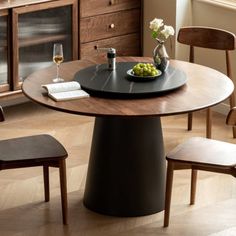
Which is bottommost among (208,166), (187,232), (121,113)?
(187,232)

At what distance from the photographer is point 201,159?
4086mm

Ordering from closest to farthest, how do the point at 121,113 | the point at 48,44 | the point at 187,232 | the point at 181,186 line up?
the point at 121,113 < the point at 187,232 < the point at 181,186 < the point at 48,44

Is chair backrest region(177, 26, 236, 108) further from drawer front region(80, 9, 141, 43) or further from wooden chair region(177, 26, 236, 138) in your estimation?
drawer front region(80, 9, 141, 43)

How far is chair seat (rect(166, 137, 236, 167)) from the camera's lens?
13.3 ft

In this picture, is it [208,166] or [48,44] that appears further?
[48,44]

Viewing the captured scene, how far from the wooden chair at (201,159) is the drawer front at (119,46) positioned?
1889mm

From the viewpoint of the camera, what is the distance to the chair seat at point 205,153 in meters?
4.06

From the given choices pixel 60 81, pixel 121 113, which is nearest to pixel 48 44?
pixel 60 81

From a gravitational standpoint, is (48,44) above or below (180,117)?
above

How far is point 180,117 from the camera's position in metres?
5.87

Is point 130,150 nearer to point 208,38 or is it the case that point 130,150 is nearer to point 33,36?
point 208,38

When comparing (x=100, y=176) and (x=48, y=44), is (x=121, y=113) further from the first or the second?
(x=48, y=44)

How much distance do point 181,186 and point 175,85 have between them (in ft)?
2.48

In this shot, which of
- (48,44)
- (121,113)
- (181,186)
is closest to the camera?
(121,113)
